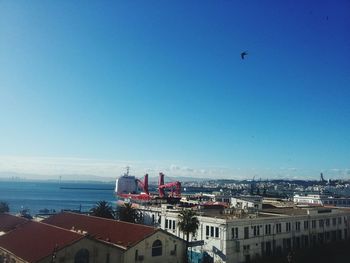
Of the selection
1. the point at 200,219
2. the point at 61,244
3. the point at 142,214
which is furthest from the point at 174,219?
the point at 61,244

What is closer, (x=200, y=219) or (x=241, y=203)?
(x=200, y=219)

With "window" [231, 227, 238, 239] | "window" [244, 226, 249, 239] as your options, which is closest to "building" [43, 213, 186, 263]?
"window" [231, 227, 238, 239]

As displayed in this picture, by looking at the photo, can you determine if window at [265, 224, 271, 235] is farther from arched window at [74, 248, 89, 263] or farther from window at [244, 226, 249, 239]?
arched window at [74, 248, 89, 263]

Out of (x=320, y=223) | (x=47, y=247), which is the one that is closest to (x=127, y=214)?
(x=47, y=247)

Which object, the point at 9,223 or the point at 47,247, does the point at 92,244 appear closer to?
the point at 47,247

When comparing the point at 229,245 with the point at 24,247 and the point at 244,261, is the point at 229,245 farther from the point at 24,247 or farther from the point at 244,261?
the point at 24,247

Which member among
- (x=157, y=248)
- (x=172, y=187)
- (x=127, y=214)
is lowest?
(x=157, y=248)

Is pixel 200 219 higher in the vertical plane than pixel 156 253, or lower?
higher
